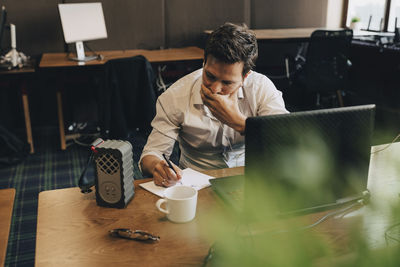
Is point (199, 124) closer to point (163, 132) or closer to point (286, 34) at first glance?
point (163, 132)

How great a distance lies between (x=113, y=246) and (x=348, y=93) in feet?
15.6

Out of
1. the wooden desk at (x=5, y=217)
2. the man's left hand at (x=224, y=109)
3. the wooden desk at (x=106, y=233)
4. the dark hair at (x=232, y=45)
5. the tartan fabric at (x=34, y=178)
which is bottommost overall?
the tartan fabric at (x=34, y=178)

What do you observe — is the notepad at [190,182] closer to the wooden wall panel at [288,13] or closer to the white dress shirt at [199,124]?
the white dress shirt at [199,124]

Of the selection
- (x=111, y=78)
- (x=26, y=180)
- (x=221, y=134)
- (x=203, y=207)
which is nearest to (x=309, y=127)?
(x=203, y=207)

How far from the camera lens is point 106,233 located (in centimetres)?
97

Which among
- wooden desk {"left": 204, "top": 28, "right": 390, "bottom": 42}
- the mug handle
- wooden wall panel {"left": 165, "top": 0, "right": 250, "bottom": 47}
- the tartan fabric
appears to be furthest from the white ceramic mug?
wooden wall panel {"left": 165, "top": 0, "right": 250, "bottom": 47}

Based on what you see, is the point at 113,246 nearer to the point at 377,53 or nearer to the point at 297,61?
the point at 297,61

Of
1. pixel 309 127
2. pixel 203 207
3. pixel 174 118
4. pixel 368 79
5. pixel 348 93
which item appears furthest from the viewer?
pixel 348 93

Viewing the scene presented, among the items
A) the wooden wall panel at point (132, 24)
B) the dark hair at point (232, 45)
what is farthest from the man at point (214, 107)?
the wooden wall panel at point (132, 24)

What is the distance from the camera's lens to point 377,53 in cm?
427

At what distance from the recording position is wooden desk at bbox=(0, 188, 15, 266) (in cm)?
100

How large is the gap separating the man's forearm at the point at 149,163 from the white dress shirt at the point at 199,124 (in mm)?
41

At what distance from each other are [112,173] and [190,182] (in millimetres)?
286

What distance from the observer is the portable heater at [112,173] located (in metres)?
1.05
